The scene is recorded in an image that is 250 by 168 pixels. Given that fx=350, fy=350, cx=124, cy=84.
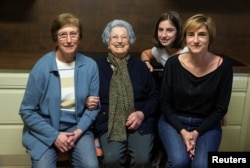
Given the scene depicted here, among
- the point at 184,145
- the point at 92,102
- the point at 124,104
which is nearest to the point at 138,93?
the point at 124,104

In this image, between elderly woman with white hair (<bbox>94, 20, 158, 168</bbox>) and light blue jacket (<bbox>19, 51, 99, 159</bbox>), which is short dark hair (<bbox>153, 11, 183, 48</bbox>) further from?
light blue jacket (<bbox>19, 51, 99, 159</bbox>)

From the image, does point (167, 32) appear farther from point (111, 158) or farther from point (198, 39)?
point (111, 158)

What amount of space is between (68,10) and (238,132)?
1.45m

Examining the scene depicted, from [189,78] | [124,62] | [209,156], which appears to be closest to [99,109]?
[124,62]

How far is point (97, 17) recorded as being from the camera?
250 centimetres

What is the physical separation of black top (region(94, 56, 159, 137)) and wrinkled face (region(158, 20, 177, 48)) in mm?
216

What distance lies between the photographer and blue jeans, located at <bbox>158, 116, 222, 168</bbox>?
1.73 meters

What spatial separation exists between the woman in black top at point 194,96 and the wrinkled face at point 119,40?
259 millimetres

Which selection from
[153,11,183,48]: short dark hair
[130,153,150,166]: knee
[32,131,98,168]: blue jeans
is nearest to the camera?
[32,131,98,168]: blue jeans

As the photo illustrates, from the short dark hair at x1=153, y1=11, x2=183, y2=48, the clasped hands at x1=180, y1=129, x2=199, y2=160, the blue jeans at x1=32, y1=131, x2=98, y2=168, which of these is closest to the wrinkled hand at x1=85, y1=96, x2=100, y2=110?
the blue jeans at x1=32, y1=131, x2=98, y2=168

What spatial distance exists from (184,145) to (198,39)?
54 centimetres

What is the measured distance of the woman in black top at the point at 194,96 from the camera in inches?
69.2

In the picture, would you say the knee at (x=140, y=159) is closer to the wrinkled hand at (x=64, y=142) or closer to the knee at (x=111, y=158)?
the knee at (x=111, y=158)

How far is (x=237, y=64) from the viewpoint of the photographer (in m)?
2.29
